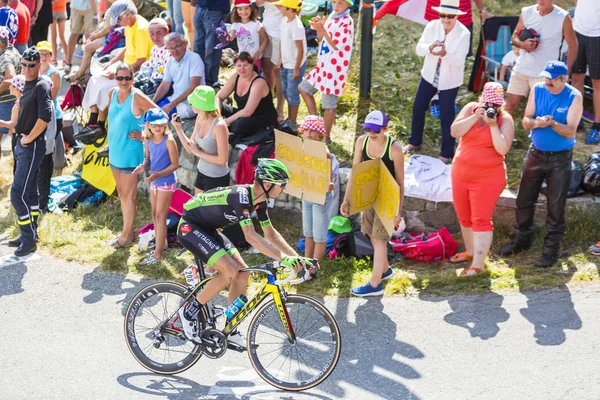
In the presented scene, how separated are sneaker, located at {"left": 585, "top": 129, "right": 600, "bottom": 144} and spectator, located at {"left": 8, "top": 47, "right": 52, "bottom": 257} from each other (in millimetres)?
6126

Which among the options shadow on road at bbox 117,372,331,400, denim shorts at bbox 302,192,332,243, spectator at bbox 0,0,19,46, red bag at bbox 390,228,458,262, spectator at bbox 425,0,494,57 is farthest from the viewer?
spectator at bbox 0,0,19,46

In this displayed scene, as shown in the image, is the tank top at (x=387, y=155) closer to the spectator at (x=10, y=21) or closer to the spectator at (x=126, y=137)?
the spectator at (x=126, y=137)

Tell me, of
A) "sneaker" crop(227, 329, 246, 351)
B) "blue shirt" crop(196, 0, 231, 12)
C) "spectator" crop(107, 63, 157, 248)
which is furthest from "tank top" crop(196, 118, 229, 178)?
"blue shirt" crop(196, 0, 231, 12)

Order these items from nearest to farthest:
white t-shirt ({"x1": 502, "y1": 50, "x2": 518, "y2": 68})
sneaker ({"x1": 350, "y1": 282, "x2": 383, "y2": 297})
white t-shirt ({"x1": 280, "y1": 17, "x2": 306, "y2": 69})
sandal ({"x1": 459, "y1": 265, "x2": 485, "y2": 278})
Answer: sneaker ({"x1": 350, "y1": 282, "x2": 383, "y2": 297}), sandal ({"x1": 459, "y1": 265, "x2": 485, "y2": 278}), white t-shirt ({"x1": 280, "y1": 17, "x2": 306, "y2": 69}), white t-shirt ({"x1": 502, "y1": 50, "x2": 518, "y2": 68})

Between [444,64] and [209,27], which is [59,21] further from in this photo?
[444,64]

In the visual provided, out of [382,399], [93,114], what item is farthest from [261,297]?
[93,114]

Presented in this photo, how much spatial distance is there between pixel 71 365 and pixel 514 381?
3.57 meters

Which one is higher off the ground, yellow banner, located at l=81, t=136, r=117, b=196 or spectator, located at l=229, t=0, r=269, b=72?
spectator, located at l=229, t=0, r=269, b=72

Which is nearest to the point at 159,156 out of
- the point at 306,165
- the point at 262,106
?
the point at 262,106

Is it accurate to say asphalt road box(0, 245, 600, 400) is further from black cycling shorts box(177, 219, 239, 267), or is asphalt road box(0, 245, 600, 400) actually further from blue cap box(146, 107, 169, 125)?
blue cap box(146, 107, 169, 125)

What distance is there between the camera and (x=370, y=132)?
7762 mm

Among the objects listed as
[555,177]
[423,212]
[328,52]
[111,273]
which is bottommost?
[111,273]

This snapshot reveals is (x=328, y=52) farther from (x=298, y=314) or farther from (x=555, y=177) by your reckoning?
(x=298, y=314)

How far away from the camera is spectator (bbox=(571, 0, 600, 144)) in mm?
9570
